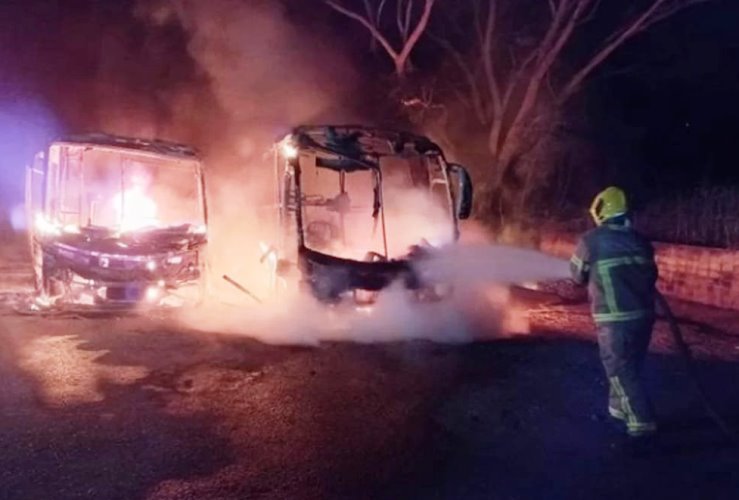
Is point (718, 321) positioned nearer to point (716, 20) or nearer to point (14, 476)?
point (14, 476)

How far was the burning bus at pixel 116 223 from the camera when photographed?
10422 millimetres

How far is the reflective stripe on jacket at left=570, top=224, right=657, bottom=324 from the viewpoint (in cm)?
571

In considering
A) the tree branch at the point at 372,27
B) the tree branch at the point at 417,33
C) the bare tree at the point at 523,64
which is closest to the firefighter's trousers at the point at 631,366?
the bare tree at the point at 523,64

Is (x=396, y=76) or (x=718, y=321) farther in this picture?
(x=396, y=76)

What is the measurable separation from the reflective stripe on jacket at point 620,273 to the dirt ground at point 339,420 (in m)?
0.92

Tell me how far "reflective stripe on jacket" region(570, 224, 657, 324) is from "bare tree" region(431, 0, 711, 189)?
13562 millimetres

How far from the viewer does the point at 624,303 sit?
5.70 meters

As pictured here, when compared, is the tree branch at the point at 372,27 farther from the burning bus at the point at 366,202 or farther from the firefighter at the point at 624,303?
the firefighter at the point at 624,303

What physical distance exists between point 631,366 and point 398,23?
17.0 meters

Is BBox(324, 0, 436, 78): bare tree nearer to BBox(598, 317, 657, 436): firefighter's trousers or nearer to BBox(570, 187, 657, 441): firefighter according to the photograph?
BBox(570, 187, 657, 441): firefighter

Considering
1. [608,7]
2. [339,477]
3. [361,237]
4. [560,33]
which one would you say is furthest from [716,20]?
[339,477]

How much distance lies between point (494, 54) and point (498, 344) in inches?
510

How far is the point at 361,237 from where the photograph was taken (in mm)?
10391

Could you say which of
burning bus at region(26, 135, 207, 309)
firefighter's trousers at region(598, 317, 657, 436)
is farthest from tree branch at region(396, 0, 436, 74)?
firefighter's trousers at region(598, 317, 657, 436)
